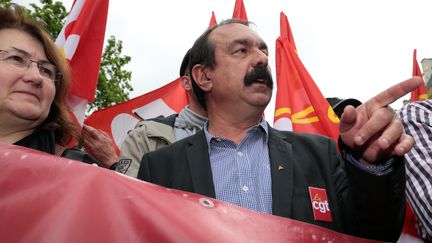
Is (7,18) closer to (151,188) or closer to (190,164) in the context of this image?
(190,164)

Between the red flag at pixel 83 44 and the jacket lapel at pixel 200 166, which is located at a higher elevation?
the red flag at pixel 83 44

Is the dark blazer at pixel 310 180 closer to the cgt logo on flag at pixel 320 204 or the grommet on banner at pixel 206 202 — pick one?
the cgt logo on flag at pixel 320 204

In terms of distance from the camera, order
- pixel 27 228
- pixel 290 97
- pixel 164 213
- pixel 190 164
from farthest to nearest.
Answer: pixel 290 97 < pixel 190 164 < pixel 164 213 < pixel 27 228

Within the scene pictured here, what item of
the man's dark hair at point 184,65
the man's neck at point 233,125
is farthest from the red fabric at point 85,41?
the man's neck at point 233,125

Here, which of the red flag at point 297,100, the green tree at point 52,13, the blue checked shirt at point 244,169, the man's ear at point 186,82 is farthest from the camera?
the green tree at point 52,13

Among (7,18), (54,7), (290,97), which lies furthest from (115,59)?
(7,18)

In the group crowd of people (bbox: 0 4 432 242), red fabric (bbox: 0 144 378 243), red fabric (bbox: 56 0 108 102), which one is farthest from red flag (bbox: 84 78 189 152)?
red fabric (bbox: 0 144 378 243)

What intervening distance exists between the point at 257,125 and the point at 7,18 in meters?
1.42

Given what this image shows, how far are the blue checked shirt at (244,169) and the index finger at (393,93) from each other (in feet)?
2.13

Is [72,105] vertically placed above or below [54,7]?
below

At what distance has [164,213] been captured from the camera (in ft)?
3.58

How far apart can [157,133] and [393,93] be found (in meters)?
1.76

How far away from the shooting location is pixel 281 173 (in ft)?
5.98

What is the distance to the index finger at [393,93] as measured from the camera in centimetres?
126
